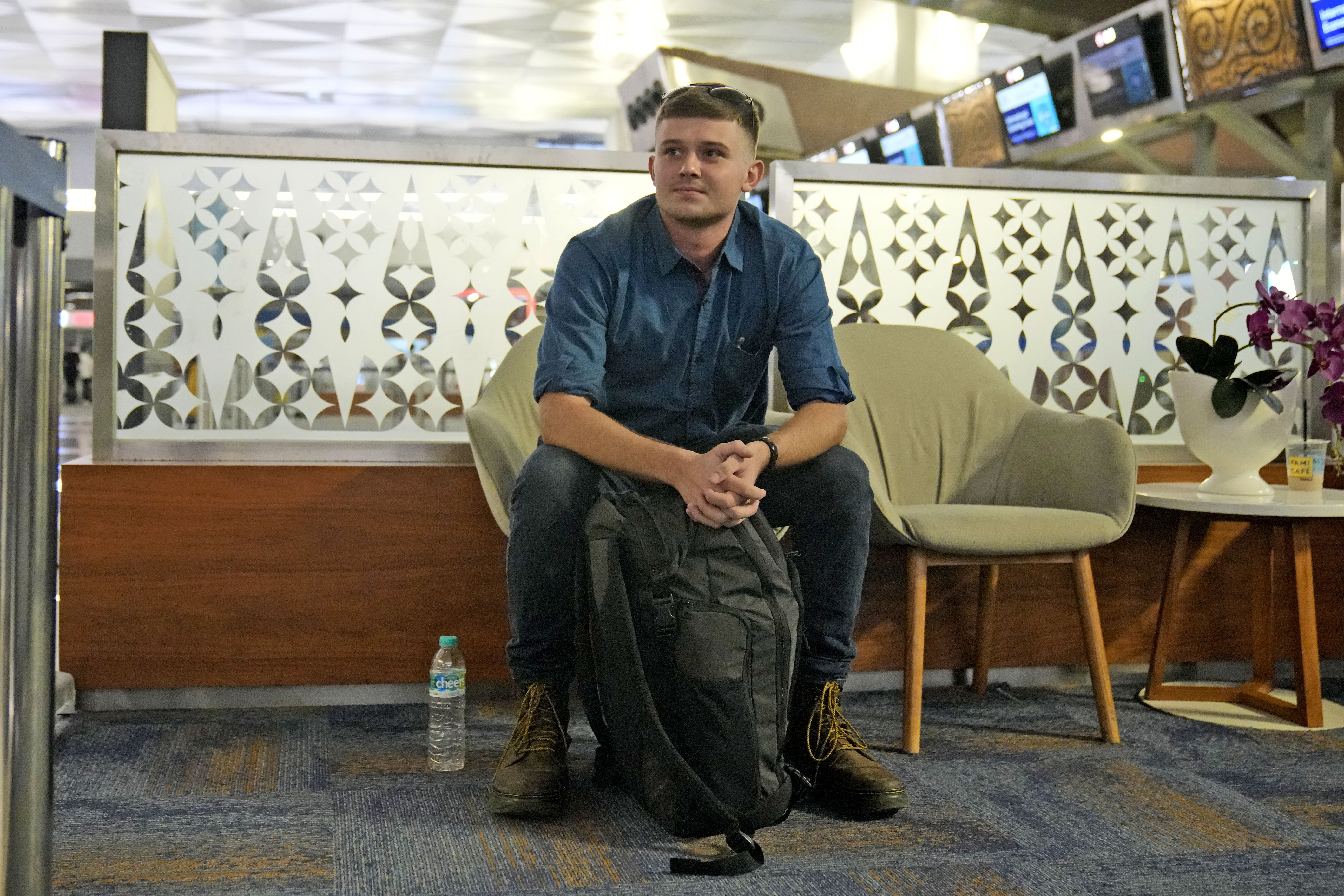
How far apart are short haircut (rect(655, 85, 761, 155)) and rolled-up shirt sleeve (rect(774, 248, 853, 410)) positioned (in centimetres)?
24

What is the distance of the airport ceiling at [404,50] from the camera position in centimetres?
746

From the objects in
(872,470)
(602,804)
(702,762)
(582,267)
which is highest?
(582,267)

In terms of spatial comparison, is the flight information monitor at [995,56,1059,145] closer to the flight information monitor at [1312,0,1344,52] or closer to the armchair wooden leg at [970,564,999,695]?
the flight information monitor at [1312,0,1344,52]

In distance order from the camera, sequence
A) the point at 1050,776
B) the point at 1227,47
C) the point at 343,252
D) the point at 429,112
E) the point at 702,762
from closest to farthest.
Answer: the point at 702,762 → the point at 1050,776 → the point at 343,252 → the point at 1227,47 → the point at 429,112

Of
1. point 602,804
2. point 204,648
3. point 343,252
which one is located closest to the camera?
point 602,804

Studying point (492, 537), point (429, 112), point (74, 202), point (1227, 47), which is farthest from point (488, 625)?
point (74, 202)

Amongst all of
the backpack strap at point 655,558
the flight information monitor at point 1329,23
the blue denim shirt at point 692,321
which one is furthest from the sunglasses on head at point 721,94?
the flight information monitor at point 1329,23

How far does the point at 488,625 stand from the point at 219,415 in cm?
72

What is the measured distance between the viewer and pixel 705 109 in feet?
6.20

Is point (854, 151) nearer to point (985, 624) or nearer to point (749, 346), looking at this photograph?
point (985, 624)

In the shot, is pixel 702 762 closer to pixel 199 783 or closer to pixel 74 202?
pixel 199 783

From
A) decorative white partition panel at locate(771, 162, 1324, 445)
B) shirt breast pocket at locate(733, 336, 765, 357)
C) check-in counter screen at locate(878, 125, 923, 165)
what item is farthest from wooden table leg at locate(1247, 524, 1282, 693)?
check-in counter screen at locate(878, 125, 923, 165)

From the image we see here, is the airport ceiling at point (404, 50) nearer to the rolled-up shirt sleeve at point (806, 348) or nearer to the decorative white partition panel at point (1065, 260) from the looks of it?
the decorative white partition panel at point (1065, 260)

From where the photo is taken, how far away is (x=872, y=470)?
92.4 inches
